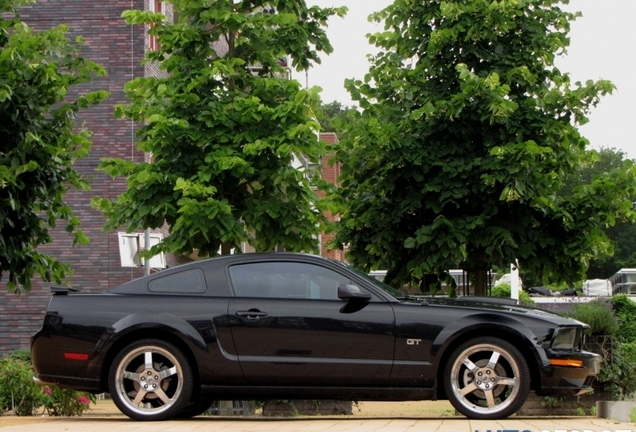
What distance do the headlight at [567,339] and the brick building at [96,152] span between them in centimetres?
1573

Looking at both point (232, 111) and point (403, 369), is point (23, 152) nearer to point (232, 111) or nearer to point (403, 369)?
point (232, 111)

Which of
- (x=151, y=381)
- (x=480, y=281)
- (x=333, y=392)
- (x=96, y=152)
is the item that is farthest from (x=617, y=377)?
(x=96, y=152)

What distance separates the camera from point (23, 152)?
14352 mm

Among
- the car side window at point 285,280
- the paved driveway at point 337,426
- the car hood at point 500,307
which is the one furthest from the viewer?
the car side window at point 285,280

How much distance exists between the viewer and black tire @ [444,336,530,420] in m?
10.1

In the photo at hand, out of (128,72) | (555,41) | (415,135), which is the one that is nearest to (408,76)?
(415,135)

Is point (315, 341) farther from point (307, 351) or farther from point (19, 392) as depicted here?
point (19, 392)

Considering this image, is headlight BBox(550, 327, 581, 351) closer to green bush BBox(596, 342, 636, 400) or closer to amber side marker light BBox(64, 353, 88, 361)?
amber side marker light BBox(64, 353, 88, 361)

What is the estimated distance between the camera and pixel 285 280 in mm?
10641

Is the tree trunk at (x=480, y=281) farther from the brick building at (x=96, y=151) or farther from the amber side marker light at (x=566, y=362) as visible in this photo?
the brick building at (x=96, y=151)

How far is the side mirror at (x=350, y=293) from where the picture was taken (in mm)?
10125

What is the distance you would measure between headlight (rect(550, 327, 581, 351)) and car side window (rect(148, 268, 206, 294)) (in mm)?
3214

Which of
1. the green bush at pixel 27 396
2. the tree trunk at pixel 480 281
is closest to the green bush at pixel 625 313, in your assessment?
the tree trunk at pixel 480 281

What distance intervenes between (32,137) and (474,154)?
19.2 feet
